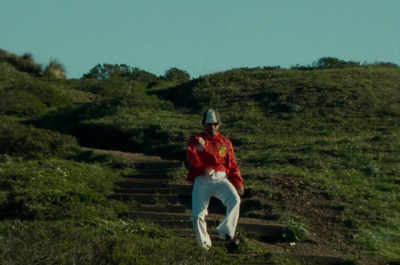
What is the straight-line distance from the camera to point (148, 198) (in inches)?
469

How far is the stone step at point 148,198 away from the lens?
11.8 m

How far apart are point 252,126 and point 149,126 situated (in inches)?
96.0

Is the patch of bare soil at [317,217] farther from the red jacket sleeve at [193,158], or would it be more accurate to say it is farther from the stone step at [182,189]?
the red jacket sleeve at [193,158]

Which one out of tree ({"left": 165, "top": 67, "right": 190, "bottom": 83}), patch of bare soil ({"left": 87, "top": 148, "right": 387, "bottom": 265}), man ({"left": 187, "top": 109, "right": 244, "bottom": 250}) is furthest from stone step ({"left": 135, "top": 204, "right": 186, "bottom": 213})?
tree ({"left": 165, "top": 67, "right": 190, "bottom": 83})

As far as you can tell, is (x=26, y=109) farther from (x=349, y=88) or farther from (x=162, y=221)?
(x=162, y=221)

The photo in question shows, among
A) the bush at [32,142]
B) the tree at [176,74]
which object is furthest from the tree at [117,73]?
the bush at [32,142]

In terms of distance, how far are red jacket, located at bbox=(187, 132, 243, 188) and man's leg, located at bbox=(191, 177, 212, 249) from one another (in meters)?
0.15

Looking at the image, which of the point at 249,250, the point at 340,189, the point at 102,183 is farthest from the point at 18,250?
the point at 340,189

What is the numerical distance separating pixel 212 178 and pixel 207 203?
33 cm

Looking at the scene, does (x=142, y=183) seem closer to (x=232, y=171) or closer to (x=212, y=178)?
(x=232, y=171)

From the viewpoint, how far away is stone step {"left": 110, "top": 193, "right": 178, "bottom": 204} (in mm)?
11805

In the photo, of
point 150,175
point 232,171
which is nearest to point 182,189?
point 150,175

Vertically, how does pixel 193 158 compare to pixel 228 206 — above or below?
above

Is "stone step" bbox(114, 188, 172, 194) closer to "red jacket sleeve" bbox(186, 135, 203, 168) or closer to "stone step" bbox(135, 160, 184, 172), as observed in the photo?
"stone step" bbox(135, 160, 184, 172)
